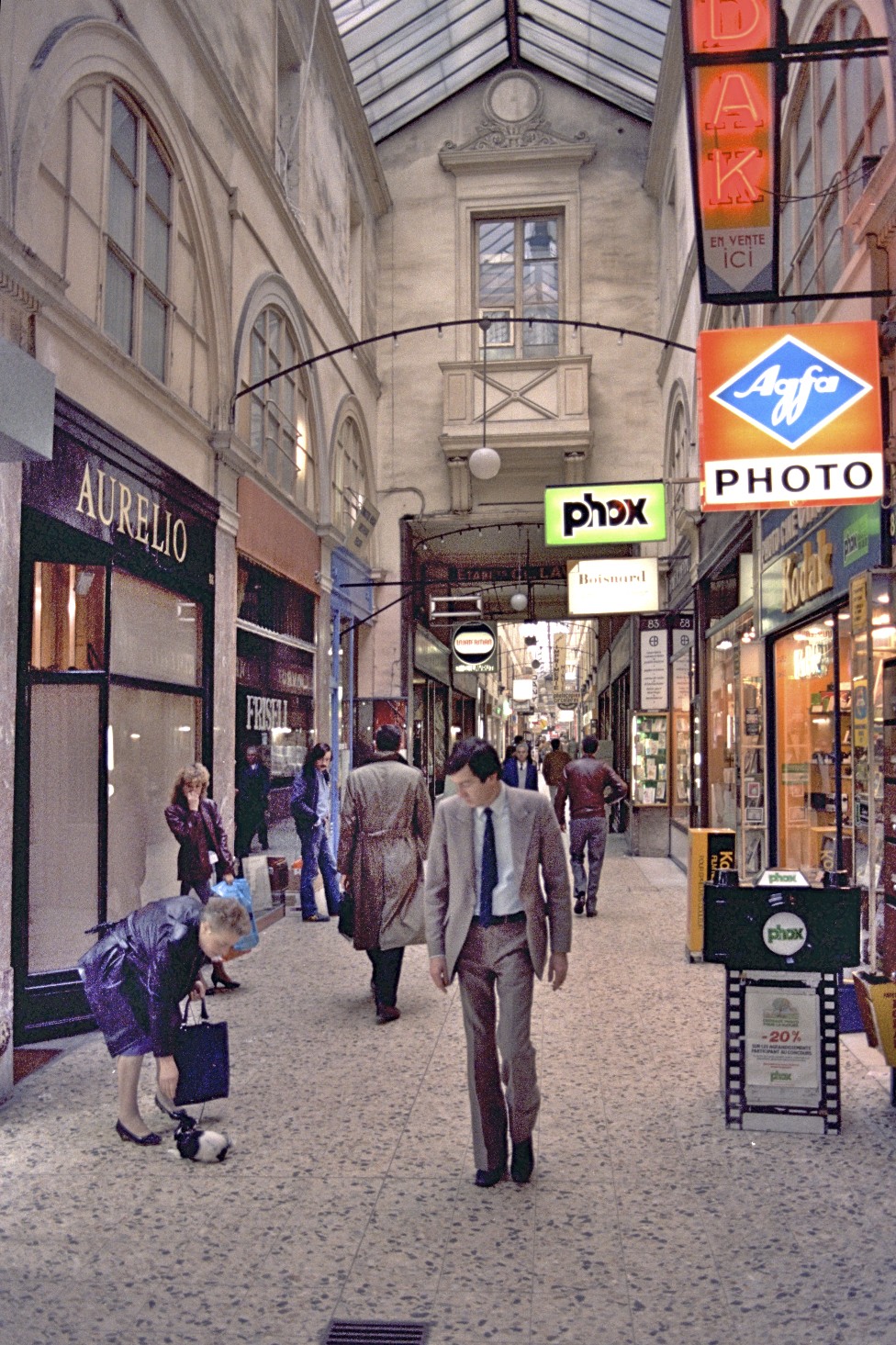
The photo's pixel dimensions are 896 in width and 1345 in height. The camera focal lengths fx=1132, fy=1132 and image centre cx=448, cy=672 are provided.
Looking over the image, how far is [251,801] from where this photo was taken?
11.7 m

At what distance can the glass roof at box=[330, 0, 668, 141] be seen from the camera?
687 inches

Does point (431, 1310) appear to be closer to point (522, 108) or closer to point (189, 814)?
point (189, 814)

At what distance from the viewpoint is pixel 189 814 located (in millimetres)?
8047

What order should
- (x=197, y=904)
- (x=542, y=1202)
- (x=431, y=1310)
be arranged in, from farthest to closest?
(x=197, y=904) → (x=542, y=1202) → (x=431, y=1310)

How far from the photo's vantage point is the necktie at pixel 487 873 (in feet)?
14.6

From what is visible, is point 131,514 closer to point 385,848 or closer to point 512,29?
point 385,848

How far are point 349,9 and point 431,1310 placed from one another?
17694 mm

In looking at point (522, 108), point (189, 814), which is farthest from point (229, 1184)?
point (522, 108)

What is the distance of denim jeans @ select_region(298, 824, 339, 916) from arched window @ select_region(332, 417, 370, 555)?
6.80 m

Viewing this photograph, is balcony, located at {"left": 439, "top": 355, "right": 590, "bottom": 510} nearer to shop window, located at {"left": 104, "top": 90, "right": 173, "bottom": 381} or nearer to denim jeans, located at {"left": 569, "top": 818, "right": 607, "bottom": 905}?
denim jeans, located at {"left": 569, "top": 818, "right": 607, "bottom": 905}

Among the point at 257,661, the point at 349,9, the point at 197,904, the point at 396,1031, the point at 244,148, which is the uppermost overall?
the point at 349,9

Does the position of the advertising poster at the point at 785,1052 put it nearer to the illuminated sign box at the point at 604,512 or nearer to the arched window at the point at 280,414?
the arched window at the point at 280,414

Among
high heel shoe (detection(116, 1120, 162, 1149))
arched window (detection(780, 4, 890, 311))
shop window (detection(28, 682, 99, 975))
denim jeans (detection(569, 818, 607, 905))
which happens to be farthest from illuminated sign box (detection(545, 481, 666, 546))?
high heel shoe (detection(116, 1120, 162, 1149))

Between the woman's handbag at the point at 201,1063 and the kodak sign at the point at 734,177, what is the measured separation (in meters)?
5.43
